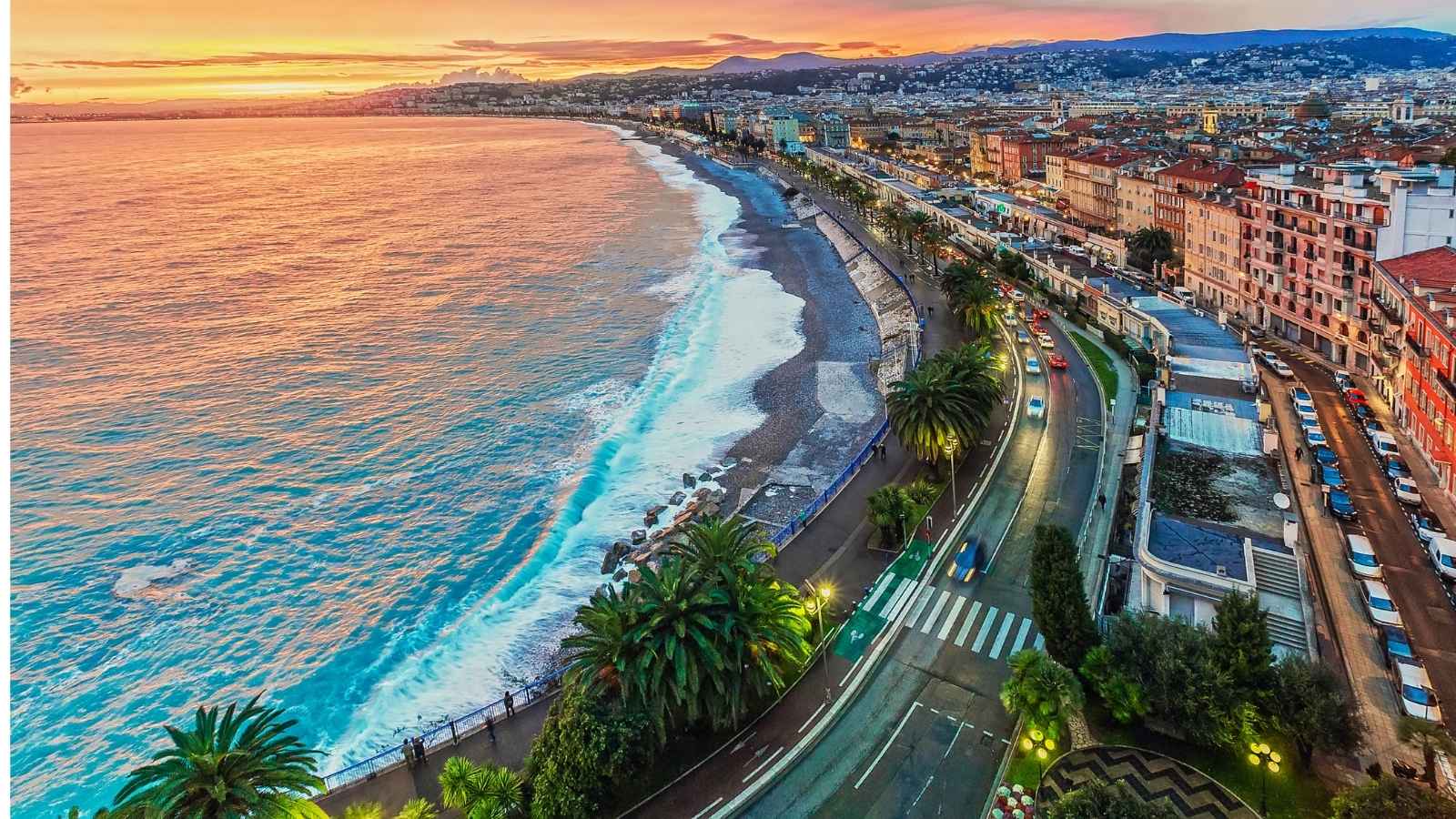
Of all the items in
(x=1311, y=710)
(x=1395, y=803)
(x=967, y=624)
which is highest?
(x=1395, y=803)

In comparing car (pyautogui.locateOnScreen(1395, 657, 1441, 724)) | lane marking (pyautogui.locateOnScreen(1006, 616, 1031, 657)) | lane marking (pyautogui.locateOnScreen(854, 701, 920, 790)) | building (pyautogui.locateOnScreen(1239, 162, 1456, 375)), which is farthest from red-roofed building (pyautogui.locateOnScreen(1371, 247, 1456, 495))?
lane marking (pyautogui.locateOnScreen(854, 701, 920, 790))

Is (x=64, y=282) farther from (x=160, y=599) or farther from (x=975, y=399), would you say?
(x=975, y=399)

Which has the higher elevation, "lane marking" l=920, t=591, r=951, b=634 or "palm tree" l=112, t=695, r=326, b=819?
"palm tree" l=112, t=695, r=326, b=819

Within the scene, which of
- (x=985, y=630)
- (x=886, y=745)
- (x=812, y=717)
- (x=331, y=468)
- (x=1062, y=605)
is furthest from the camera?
(x=331, y=468)

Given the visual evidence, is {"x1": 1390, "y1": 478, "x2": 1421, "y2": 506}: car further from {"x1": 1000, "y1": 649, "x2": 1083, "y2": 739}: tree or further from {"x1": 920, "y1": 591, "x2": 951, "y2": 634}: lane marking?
{"x1": 1000, "y1": 649, "x2": 1083, "y2": 739}: tree

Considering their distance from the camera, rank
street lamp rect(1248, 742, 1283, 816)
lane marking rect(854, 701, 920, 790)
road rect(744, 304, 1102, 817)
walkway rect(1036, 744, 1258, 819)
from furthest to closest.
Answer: lane marking rect(854, 701, 920, 790), road rect(744, 304, 1102, 817), street lamp rect(1248, 742, 1283, 816), walkway rect(1036, 744, 1258, 819)

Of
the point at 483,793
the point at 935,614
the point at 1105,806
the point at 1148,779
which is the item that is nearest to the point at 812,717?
the point at 935,614

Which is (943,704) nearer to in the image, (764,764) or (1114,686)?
(1114,686)
